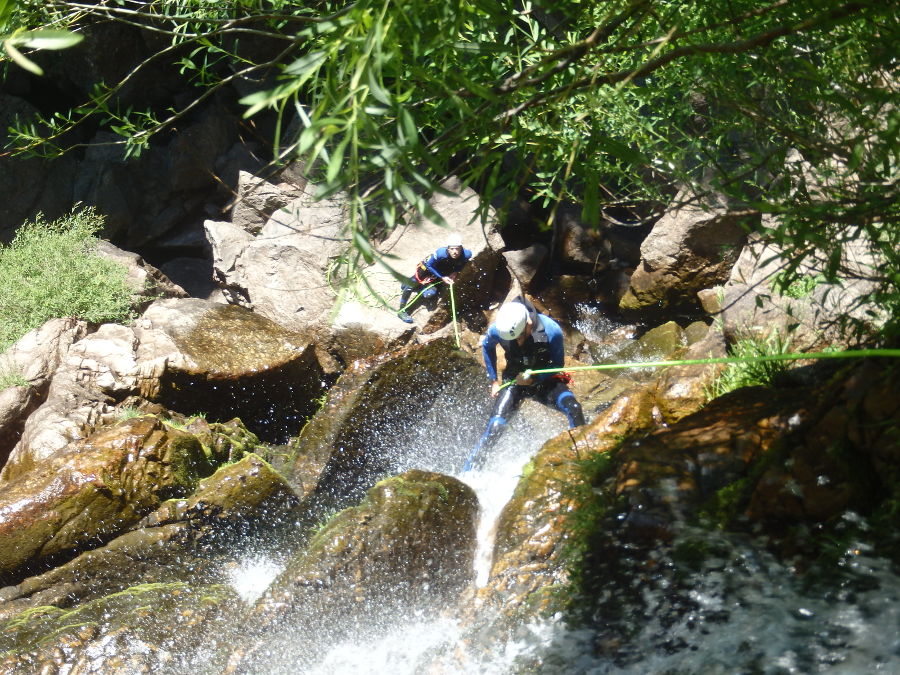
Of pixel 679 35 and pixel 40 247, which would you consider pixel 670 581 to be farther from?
pixel 40 247

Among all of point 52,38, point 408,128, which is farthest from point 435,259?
point 52,38

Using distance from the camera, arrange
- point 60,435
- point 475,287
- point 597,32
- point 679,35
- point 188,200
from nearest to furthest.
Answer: point 597,32, point 679,35, point 60,435, point 475,287, point 188,200

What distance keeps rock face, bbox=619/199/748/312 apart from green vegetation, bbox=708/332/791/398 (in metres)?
3.07

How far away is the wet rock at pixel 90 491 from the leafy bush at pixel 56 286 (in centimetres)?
291

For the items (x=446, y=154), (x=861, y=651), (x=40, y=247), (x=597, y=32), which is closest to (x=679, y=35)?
(x=597, y=32)

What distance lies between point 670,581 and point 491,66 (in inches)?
99.4

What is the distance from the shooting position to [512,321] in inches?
249

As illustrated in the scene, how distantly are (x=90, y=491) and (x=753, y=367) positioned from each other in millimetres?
5113

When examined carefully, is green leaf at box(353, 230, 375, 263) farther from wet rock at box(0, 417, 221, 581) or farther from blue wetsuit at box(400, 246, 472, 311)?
blue wetsuit at box(400, 246, 472, 311)

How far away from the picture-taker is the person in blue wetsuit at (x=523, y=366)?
637 cm

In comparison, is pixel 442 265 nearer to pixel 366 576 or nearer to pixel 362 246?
pixel 366 576

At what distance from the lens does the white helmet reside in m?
6.32

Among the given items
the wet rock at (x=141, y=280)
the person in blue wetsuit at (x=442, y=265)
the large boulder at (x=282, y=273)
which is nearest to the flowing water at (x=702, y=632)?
the person in blue wetsuit at (x=442, y=265)

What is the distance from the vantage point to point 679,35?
2217 millimetres
